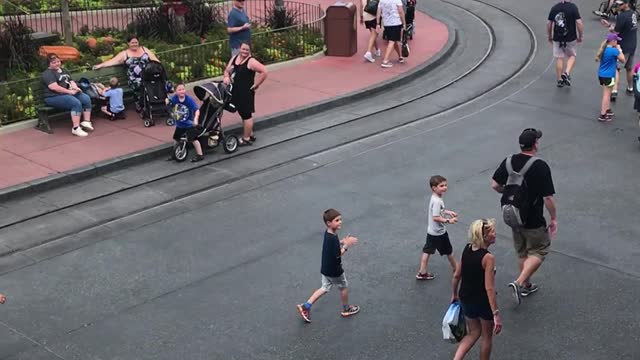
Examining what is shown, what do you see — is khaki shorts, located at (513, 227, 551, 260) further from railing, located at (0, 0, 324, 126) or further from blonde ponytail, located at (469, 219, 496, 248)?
railing, located at (0, 0, 324, 126)

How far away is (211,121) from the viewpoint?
14352 millimetres

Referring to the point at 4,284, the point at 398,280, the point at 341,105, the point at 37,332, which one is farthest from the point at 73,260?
the point at 341,105

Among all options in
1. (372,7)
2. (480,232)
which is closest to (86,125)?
(372,7)

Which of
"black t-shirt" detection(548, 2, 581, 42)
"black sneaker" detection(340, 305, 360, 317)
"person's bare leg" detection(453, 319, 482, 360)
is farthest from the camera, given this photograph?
"black t-shirt" detection(548, 2, 581, 42)

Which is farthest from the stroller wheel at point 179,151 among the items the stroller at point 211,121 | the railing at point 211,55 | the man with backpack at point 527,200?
the man with backpack at point 527,200

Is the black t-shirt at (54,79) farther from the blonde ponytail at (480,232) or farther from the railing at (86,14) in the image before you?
the blonde ponytail at (480,232)

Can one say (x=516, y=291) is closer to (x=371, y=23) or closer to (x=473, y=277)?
(x=473, y=277)

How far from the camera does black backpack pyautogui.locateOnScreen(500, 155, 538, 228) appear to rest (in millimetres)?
9359

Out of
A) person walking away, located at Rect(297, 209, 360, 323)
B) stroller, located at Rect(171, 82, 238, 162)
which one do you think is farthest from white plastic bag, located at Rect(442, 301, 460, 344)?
stroller, located at Rect(171, 82, 238, 162)

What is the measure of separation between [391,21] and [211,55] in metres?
3.73

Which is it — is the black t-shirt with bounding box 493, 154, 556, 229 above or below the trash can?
above

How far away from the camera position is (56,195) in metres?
12.9

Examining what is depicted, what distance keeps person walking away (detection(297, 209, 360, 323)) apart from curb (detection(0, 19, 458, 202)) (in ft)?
16.9

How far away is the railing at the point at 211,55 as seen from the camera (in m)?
15.6
